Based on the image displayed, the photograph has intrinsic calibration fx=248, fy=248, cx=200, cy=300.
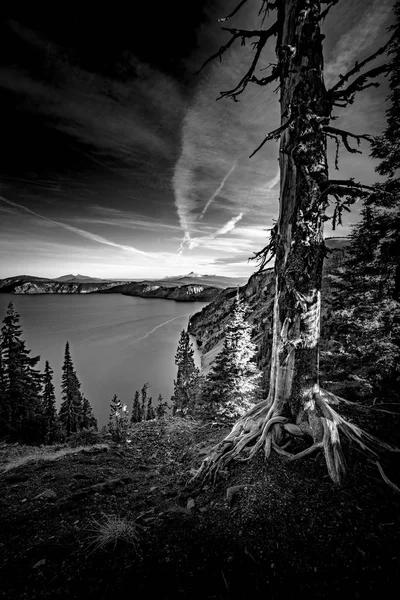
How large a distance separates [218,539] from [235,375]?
1479 centimetres

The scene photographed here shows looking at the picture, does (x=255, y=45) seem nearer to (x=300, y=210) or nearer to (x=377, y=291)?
(x=300, y=210)

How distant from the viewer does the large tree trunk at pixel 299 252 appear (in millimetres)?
4047

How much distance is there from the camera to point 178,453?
7.66m

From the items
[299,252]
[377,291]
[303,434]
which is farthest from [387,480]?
[377,291]

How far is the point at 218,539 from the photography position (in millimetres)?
2775

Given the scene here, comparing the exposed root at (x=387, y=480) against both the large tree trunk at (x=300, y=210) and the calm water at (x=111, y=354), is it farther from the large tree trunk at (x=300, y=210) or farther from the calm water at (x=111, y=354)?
the calm water at (x=111, y=354)

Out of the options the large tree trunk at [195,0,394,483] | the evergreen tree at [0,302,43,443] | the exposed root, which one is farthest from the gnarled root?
the evergreen tree at [0,302,43,443]

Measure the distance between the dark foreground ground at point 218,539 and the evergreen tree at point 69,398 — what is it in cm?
3283

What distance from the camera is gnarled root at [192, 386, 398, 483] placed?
12.7ft

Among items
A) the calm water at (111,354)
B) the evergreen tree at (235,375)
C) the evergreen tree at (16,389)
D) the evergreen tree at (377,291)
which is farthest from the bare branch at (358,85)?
the calm water at (111,354)

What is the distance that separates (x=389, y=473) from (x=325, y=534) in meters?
1.59

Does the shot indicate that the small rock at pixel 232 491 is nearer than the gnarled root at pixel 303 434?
Yes

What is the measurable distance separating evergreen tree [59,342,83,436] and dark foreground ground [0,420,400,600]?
32.8 meters

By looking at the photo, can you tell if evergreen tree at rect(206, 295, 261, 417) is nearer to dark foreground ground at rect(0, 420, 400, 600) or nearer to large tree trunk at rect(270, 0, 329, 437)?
large tree trunk at rect(270, 0, 329, 437)
